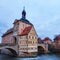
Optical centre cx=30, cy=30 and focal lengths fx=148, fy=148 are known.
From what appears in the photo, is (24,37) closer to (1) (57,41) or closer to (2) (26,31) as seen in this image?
(2) (26,31)

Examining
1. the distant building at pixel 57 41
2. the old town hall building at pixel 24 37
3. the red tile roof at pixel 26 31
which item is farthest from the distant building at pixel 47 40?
the red tile roof at pixel 26 31

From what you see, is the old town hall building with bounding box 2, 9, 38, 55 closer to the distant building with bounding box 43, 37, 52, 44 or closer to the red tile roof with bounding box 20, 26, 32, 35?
the red tile roof with bounding box 20, 26, 32, 35

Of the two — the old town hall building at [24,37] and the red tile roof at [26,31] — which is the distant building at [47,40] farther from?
the red tile roof at [26,31]

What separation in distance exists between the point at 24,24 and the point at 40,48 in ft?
102

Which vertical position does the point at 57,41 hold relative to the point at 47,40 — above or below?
below

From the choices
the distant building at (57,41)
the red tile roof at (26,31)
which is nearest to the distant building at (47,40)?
the distant building at (57,41)

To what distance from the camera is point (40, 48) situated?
275ft

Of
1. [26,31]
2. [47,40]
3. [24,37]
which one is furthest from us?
[47,40]

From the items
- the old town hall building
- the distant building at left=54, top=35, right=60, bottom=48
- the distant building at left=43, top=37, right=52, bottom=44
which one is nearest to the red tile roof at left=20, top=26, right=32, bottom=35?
the old town hall building

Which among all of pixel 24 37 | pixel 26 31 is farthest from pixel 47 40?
pixel 24 37

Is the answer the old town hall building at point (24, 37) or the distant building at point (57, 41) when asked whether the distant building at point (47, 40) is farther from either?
the old town hall building at point (24, 37)

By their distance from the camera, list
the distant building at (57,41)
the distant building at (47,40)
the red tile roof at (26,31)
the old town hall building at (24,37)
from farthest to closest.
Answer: the distant building at (47,40) → the distant building at (57,41) → the red tile roof at (26,31) → the old town hall building at (24,37)

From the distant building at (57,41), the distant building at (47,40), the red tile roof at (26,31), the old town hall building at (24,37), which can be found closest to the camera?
the old town hall building at (24,37)

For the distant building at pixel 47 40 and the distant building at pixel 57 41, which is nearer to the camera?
the distant building at pixel 57 41
